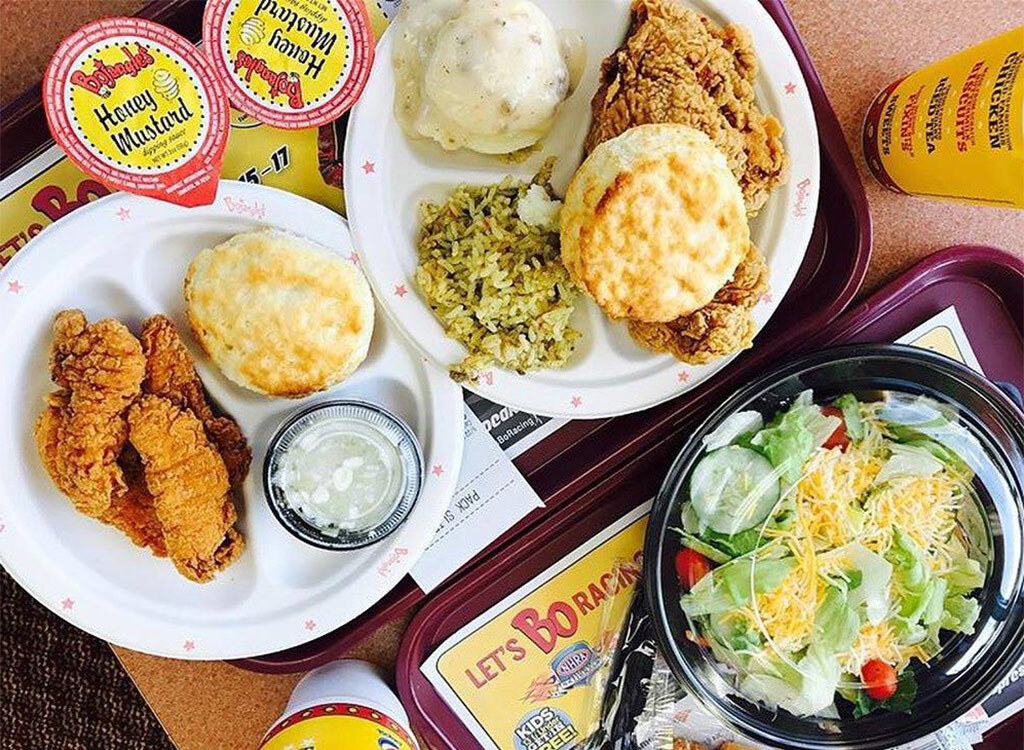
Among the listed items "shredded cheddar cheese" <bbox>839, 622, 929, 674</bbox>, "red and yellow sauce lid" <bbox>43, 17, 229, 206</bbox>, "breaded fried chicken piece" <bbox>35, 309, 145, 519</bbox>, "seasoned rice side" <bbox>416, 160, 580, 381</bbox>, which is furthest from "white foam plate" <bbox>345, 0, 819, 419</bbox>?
"shredded cheddar cheese" <bbox>839, 622, 929, 674</bbox>

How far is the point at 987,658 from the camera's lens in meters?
1.82

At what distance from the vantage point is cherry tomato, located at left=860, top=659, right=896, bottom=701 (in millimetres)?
1837

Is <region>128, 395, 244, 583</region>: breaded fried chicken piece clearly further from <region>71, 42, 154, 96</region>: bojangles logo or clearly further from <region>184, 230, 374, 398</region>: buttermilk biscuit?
<region>71, 42, 154, 96</region>: bojangles logo

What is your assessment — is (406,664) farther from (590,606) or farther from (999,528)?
(999,528)

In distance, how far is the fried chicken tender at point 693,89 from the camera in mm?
1599

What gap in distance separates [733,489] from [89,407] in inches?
47.0

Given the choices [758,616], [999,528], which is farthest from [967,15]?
[758,616]

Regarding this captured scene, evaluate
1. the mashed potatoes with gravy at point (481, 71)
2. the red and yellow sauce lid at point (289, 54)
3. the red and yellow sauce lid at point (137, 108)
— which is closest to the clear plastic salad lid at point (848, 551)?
the mashed potatoes with gravy at point (481, 71)

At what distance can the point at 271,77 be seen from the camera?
164 centimetres

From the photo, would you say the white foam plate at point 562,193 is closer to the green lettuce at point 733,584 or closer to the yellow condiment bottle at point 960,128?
the yellow condiment bottle at point 960,128

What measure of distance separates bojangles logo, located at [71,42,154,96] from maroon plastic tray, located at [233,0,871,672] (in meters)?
1.03

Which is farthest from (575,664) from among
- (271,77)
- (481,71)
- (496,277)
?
(271,77)

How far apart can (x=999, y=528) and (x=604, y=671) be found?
2.77 ft

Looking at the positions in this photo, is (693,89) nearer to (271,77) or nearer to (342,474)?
(271,77)
